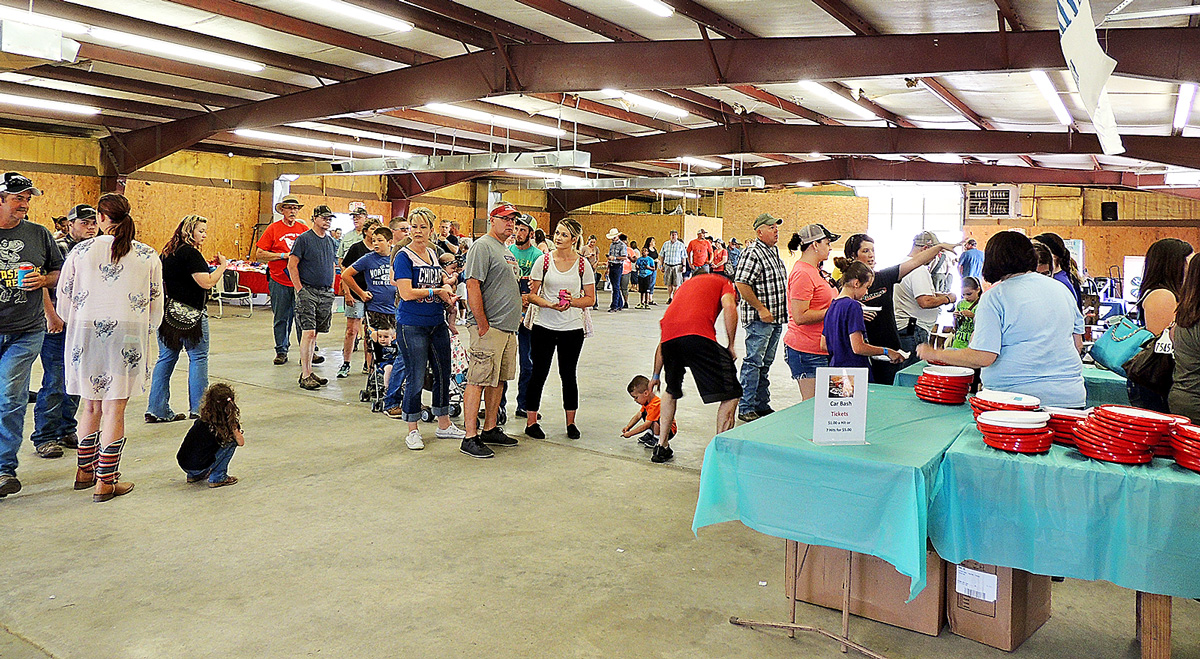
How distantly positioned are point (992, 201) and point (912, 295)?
615 inches

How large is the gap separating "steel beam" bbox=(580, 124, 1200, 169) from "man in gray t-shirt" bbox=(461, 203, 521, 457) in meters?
9.31

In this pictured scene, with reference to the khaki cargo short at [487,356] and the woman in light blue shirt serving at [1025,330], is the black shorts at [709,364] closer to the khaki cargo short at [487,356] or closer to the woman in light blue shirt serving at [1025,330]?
the khaki cargo short at [487,356]

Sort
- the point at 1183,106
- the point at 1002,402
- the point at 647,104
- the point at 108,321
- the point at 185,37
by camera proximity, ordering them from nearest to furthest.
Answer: the point at 1002,402, the point at 108,321, the point at 185,37, the point at 1183,106, the point at 647,104

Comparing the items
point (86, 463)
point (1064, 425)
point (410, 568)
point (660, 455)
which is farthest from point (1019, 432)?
point (86, 463)

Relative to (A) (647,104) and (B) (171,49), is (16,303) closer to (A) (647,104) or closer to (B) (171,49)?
(B) (171,49)

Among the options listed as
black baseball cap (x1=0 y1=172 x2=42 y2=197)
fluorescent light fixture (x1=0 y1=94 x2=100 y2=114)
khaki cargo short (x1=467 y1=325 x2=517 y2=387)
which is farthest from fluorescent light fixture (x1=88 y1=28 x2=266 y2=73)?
khaki cargo short (x1=467 y1=325 x2=517 y2=387)

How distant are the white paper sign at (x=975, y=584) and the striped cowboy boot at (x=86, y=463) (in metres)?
3.74

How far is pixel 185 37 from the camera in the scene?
322 inches

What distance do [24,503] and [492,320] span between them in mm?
2319

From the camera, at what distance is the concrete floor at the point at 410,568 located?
2.46m

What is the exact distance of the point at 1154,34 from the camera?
20.7 feet

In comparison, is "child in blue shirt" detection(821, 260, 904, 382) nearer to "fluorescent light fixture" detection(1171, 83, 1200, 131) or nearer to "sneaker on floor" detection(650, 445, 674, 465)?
"sneaker on floor" detection(650, 445, 674, 465)

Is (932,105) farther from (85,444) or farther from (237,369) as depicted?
(85,444)

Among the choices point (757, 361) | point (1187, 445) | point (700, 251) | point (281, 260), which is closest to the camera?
point (1187, 445)
